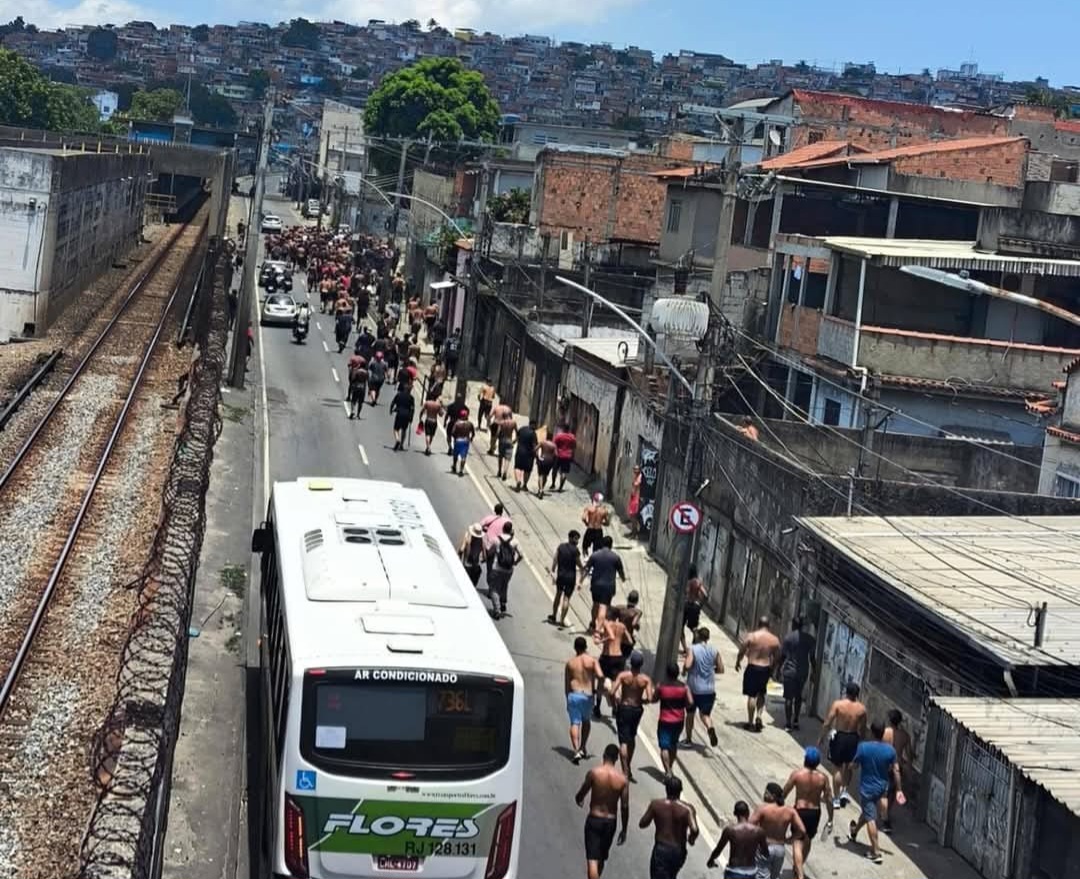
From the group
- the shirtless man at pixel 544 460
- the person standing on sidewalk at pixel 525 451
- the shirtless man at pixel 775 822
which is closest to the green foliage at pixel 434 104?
the person standing on sidewalk at pixel 525 451

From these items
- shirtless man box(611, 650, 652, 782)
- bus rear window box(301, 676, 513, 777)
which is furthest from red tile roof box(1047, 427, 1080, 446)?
bus rear window box(301, 676, 513, 777)

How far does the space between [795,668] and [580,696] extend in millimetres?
3512

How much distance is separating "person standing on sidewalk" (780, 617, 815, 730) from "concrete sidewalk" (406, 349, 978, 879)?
0.25 m

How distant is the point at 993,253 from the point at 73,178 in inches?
1198

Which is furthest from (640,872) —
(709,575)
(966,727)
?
(709,575)

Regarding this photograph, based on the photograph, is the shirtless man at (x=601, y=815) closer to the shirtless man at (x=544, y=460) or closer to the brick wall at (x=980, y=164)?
the shirtless man at (x=544, y=460)

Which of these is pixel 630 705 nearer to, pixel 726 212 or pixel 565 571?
pixel 565 571

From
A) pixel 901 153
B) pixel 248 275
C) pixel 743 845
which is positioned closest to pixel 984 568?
pixel 743 845

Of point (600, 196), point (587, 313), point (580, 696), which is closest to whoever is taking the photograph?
point (580, 696)

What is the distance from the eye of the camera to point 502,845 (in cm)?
1336

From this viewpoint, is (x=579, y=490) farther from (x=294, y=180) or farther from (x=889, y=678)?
(x=294, y=180)

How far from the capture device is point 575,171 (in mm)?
67375

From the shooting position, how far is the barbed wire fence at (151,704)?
13.2 metres

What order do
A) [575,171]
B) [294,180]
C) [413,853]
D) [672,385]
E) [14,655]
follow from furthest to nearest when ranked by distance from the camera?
[294,180]
[575,171]
[672,385]
[14,655]
[413,853]
